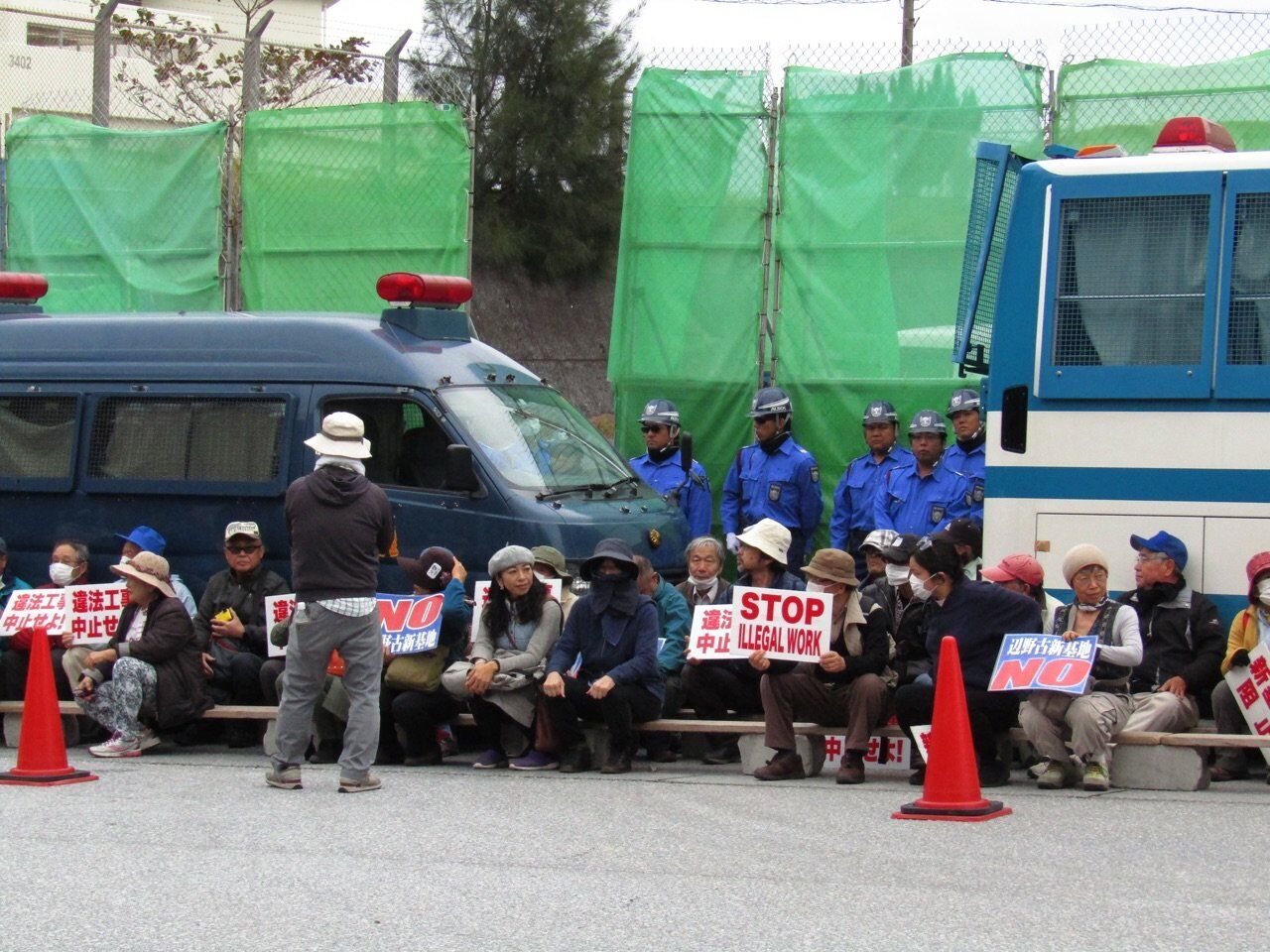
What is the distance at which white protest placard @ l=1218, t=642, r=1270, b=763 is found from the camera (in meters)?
9.52

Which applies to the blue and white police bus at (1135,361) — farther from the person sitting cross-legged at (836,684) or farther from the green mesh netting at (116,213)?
the green mesh netting at (116,213)

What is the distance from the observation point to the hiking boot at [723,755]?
10820mm

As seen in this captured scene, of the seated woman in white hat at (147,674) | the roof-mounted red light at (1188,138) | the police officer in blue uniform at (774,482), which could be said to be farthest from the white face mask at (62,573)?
the roof-mounted red light at (1188,138)

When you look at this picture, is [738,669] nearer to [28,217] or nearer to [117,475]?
[117,475]

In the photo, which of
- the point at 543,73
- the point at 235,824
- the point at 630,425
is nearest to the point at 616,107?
the point at 543,73

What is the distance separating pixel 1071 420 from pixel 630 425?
5.40 meters

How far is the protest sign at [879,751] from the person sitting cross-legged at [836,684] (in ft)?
0.26

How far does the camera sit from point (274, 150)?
1645cm

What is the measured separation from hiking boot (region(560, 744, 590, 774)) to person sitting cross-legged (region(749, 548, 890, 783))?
101cm

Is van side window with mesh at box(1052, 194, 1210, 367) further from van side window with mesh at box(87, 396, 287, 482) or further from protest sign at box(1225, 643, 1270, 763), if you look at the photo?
van side window with mesh at box(87, 396, 287, 482)

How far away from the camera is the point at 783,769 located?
33.1 feet

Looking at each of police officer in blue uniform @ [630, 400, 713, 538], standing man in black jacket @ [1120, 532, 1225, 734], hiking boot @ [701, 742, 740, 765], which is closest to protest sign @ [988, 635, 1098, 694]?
standing man in black jacket @ [1120, 532, 1225, 734]

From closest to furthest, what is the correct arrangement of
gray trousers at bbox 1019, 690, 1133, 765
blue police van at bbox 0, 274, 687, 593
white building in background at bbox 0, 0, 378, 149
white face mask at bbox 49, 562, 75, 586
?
gray trousers at bbox 1019, 690, 1133, 765
blue police van at bbox 0, 274, 687, 593
white face mask at bbox 49, 562, 75, 586
white building in background at bbox 0, 0, 378, 149

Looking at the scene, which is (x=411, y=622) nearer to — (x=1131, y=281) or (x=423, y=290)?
(x=423, y=290)
